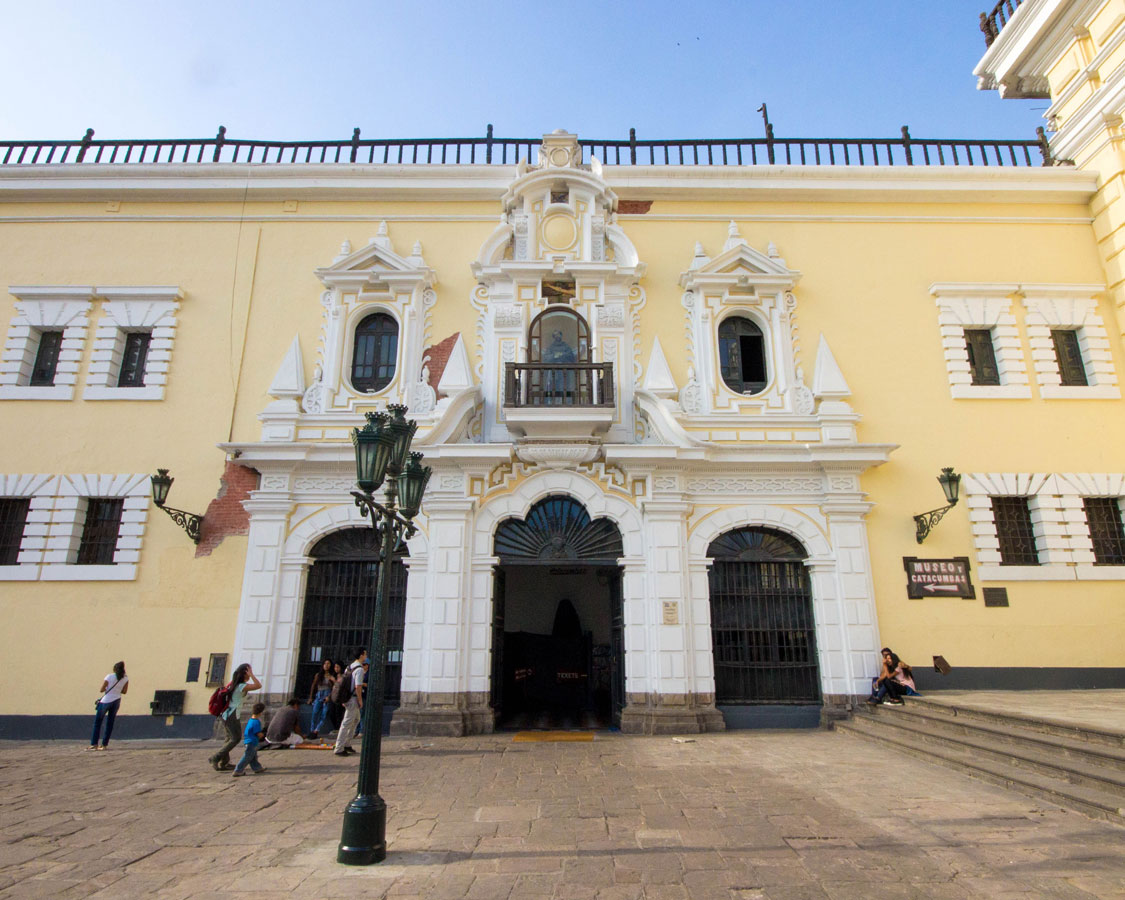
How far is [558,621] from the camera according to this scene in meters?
16.6

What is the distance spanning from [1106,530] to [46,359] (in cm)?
1970

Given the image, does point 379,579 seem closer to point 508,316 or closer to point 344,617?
point 344,617

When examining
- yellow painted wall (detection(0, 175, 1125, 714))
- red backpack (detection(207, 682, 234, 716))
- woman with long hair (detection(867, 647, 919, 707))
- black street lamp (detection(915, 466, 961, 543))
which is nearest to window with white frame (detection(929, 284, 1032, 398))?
yellow painted wall (detection(0, 175, 1125, 714))

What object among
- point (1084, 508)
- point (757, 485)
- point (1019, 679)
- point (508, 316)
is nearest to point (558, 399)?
point (508, 316)

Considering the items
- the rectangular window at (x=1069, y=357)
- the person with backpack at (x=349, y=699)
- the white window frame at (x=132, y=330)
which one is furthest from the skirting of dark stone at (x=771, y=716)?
the white window frame at (x=132, y=330)

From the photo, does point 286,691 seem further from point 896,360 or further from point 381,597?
point 896,360

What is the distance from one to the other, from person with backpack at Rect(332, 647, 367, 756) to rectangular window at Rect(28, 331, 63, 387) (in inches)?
330

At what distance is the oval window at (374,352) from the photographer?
492 inches

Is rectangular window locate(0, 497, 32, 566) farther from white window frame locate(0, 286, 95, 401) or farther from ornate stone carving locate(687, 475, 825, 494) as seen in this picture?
ornate stone carving locate(687, 475, 825, 494)

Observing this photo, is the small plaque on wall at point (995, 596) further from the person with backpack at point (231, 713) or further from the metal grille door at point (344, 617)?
the person with backpack at point (231, 713)

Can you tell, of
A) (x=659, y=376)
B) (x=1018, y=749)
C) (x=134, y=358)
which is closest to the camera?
(x=1018, y=749)

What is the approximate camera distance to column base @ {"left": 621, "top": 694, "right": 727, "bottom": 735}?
10.3 m

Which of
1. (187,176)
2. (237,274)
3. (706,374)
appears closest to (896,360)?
(706,374)

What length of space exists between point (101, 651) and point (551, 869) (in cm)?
981
